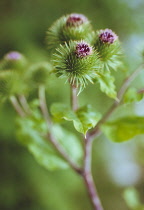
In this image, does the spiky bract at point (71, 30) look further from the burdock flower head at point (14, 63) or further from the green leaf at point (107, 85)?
the burdock flower head at point (14, 63)

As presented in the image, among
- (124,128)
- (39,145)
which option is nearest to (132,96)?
(124,128)

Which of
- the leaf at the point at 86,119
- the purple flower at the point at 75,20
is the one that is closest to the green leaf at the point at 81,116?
the leaf at the point at 86,119

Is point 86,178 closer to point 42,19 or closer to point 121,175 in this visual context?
point 42,19

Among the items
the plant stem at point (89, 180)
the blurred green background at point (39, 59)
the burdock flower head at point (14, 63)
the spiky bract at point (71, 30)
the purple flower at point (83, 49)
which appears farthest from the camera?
the blurred green background at point (39, 59)

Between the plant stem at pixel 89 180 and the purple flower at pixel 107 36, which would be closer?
the purple flower at pixel 107 36

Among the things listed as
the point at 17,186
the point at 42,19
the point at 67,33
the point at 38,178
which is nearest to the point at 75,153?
the point at 67,33

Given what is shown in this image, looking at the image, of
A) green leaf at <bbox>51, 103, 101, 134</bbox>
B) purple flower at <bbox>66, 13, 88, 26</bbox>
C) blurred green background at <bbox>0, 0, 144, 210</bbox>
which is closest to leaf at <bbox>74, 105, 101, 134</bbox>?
green leaf at <bbox>51, 103, 101, 134</bbox>

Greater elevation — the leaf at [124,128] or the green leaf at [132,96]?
the green leaf at [132,96]

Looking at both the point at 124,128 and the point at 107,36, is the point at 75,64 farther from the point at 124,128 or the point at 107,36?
the point at 124,128
